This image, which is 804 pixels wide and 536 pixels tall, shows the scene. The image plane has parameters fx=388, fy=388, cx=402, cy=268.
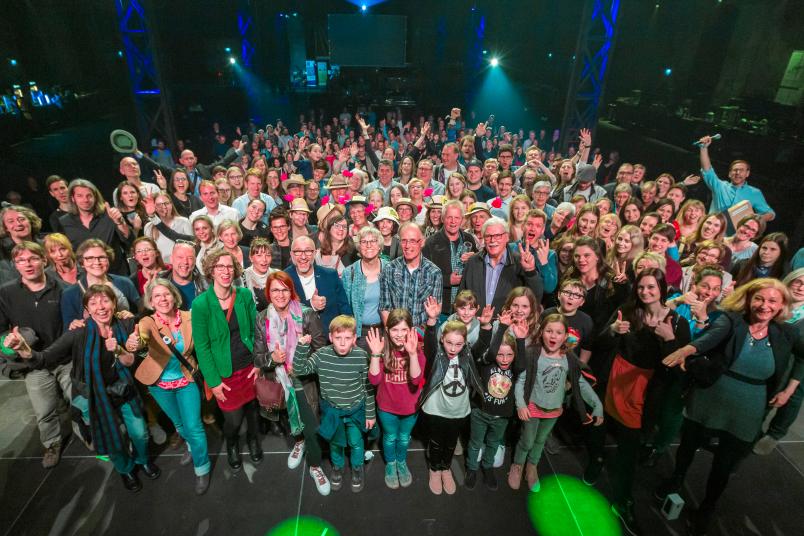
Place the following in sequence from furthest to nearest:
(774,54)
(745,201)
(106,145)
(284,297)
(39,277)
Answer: (106,145) < (774,54) < (745,201) < (39,277) < (284,297)

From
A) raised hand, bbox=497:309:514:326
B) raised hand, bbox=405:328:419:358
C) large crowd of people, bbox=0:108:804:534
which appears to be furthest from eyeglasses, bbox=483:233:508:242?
raised hand, bbox=405:328:419:358

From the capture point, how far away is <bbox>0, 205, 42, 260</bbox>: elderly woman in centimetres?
346

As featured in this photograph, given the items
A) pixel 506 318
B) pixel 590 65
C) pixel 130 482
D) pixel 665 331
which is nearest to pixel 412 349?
pixel 506 318

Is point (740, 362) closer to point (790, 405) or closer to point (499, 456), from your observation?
point (790, 405)

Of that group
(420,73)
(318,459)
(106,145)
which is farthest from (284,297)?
(420,73)

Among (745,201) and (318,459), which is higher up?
(745,201)

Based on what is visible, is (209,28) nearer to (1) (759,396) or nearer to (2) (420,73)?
(2) (420,73)

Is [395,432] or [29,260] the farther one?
[395,432]

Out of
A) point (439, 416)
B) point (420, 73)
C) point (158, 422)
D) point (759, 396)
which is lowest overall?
point (158, 422)

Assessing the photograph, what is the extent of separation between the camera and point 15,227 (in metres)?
3.48

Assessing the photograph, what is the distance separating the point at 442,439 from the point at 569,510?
1149mm

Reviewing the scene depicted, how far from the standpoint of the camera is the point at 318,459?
10.1 ft

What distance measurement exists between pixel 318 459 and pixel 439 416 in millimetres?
1046

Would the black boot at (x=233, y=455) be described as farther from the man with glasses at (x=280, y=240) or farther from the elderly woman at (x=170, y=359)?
the man with glasses at (x=280, y=240)
